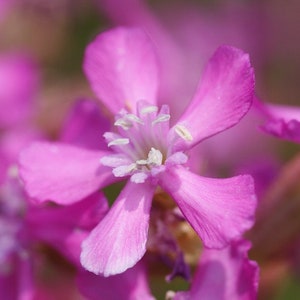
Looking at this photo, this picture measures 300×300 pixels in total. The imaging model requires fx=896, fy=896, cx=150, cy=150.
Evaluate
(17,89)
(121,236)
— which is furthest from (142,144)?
(17,89)

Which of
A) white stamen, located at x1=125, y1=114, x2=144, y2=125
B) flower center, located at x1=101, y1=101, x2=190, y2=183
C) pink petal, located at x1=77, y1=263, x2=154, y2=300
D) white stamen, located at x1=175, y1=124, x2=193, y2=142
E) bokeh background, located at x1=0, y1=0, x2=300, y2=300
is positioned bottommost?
bokeh background, located at x1=0, y1=0, x2=300, y2=300

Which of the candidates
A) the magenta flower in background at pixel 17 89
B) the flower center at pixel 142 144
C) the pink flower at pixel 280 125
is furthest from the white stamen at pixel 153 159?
the magenta flower in background at pixel 17 89

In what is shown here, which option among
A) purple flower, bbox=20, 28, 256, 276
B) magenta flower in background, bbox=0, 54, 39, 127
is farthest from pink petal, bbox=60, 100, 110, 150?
magenta flower in background, bbox=0, 54, 39, 127

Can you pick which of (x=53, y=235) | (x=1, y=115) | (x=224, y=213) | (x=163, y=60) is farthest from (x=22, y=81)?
(x=224, y=213)

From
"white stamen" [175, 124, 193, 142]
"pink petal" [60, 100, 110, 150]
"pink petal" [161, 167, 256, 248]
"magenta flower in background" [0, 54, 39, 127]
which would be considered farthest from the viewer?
"magenta flower in background" [0, 54, 39, 127]

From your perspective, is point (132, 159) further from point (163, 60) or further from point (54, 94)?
point (163, 60)

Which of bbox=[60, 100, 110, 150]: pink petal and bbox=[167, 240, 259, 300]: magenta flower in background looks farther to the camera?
bbox=[60, 100, 110, 150]: pink petal

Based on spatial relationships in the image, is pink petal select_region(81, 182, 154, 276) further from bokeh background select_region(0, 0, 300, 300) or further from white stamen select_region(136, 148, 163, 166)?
bokeh background select_region(0, 0, 300, 300)
